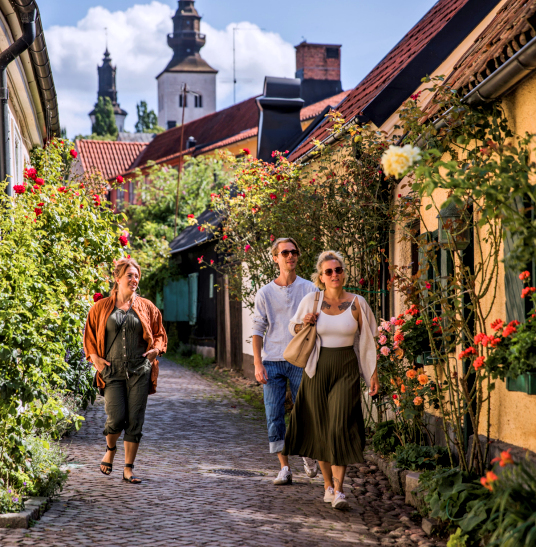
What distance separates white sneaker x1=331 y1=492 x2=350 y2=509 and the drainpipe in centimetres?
403

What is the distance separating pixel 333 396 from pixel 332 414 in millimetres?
123

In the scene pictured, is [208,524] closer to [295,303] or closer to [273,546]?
[273,546]

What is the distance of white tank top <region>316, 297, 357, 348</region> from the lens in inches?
211

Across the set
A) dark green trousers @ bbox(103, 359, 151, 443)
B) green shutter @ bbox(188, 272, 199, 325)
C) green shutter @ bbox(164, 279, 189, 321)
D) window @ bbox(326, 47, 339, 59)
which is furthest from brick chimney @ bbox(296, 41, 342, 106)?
dark green trousers @ bbox(103, 359, 151, 443)

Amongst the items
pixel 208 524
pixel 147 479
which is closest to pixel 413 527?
pixel 208 524

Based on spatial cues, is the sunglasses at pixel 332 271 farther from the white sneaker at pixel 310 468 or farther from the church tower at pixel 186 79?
the church tower at pixel 186 79

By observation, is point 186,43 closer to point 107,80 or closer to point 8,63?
point 107,80

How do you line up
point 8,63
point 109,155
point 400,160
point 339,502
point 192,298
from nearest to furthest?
1. point 400,160
2. point 339,502
3. point 8,63
4. point 192,298
5. point 109,155

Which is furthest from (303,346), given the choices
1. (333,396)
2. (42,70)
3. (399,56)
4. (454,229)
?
(399,56)

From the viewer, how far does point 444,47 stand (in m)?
9.30

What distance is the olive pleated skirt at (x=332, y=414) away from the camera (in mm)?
5242

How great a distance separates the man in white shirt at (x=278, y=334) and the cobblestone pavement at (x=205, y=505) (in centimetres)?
50

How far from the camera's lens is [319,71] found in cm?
3397

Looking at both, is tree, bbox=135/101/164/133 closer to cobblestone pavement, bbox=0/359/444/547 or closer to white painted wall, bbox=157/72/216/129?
white painted wall, bbox=157/72/216/129
